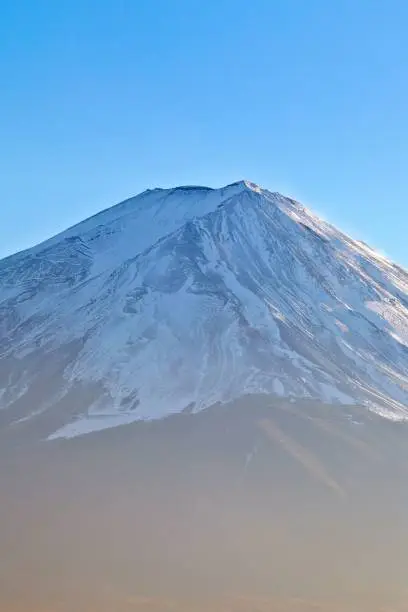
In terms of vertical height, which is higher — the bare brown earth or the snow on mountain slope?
the snow on mountain slope

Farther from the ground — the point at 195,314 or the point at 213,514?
the point at 195,314

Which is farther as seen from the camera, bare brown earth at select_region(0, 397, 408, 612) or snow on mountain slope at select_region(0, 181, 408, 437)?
snow on mountain slope at select_region(0, 181, 408, 437)

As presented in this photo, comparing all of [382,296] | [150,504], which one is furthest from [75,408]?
[382,296]

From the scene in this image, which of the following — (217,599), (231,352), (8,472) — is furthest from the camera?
(231,352)

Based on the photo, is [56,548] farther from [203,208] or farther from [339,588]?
[203,208]
